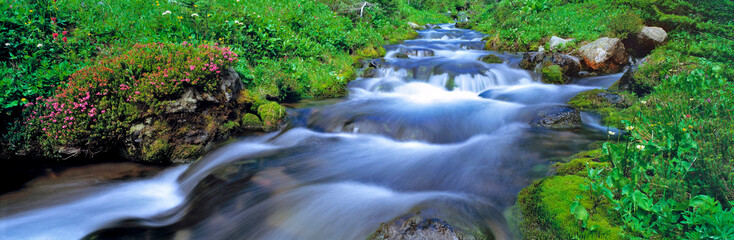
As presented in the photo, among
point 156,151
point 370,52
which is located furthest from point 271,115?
point 370,52

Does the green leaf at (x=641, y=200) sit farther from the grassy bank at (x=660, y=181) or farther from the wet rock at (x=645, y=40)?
the wet rock at (x=645, y=40)

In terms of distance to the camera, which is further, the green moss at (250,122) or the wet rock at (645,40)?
the wet rock at (645,40)

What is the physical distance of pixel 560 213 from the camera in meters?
2.83

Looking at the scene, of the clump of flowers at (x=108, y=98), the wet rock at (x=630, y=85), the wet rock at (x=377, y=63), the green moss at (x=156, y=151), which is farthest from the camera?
the wet rock at (x=377, y=63)

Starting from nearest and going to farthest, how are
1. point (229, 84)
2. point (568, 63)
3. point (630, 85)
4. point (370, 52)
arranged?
point (229, 84) → point (630, 85) → point (568, 63) → point (370, 52)

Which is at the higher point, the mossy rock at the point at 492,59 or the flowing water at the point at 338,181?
the mossy rock at the point at 492,59

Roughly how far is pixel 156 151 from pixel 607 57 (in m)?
12.2

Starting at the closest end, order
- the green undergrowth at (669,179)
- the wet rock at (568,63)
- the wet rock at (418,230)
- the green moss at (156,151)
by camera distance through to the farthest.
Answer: the green undergrowth at (669,179)
the wet rock at (418,230)
the green moss at (156,151)
the wet rock at (568,63)

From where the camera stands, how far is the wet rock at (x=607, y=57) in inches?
400

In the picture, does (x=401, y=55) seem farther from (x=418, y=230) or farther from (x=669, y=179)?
(x=669, y=179)

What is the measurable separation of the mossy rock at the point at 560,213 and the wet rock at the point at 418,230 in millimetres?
557

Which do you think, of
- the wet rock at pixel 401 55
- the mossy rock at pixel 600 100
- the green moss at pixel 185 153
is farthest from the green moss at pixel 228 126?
the wet rock at pixel 401 55

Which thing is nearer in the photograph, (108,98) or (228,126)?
(108,98)

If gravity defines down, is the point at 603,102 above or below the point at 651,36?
below
